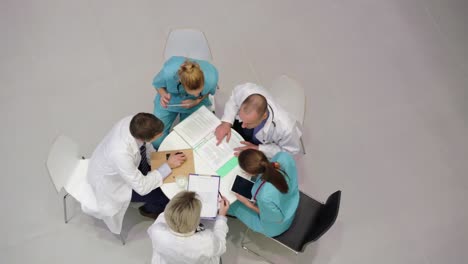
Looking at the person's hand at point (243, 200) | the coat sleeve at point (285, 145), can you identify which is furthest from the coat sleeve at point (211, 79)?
the person's hand at point (243, 200)

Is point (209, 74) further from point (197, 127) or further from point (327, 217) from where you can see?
point (327, 217)

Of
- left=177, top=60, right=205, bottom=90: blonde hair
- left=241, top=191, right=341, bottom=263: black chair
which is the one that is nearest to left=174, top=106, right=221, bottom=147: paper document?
left=177, top=60, right=205, bottom=90: blonde hair

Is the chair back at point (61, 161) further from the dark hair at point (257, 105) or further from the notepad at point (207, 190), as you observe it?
the dark hair at point (257, 105)

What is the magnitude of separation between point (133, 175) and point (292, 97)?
138cm

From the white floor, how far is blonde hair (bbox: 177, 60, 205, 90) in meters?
1.12

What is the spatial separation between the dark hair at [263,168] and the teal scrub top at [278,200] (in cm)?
8

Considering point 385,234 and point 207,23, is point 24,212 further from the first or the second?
point 385,234

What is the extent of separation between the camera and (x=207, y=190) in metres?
2.20

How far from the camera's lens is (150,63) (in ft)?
11.7

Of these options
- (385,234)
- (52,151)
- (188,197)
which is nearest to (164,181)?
(188,197)

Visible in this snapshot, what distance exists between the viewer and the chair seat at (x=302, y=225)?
2438 mm

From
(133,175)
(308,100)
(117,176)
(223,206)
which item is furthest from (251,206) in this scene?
(308,100)

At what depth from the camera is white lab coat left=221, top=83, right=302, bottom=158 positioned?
2.41 m

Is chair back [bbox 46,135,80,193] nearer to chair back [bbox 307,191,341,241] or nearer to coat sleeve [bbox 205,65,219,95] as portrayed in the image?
coat sleeve [bbox 205,65,219,95]
